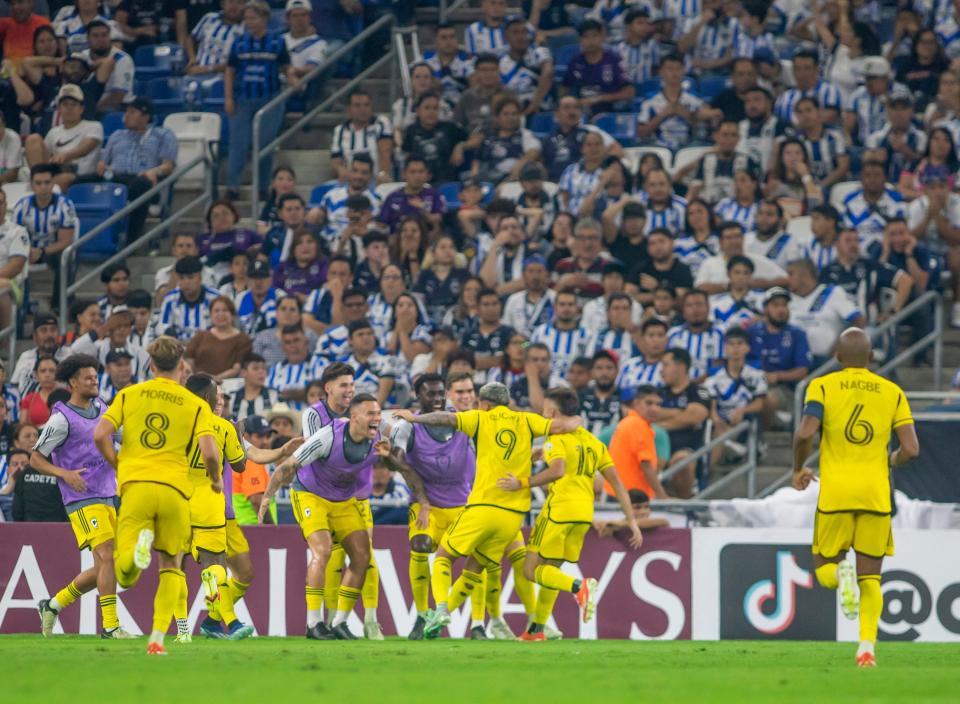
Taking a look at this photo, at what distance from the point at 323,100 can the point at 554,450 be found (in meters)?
11.1

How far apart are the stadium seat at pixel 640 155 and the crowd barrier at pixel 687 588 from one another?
6097mm

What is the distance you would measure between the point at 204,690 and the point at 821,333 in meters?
11.1

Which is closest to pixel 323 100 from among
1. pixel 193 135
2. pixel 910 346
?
pixel 193 135

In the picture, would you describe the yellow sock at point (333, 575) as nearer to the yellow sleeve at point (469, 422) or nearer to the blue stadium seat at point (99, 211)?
the yellow sleeve at point (469, 422)

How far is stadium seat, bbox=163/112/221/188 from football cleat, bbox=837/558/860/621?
14537 mm

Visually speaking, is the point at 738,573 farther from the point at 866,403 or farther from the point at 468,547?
the point at 866,403

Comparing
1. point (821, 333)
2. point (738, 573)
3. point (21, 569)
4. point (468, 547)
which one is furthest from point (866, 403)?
point (21, 569)

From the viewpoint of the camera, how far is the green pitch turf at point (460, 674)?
30.4ft

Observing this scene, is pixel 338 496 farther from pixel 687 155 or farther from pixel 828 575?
pixel 687 155

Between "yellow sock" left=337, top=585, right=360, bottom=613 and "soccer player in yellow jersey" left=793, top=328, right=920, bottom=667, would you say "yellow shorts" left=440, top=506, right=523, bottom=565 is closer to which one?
"yellow sock" left=337, top=585, right=360, bottom=613

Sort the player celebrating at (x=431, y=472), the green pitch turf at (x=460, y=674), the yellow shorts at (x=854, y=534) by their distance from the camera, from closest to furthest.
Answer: the green pitch turf at (x=460, y=674) → the yellow shorts at (x=854, y=534) → the player celebrating at (x=431, y=472)

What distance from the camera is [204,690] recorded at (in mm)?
9406

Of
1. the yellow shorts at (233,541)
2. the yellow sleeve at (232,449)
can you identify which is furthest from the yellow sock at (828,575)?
the yellow shorts at (233,541)

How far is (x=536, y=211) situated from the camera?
68.9ft
